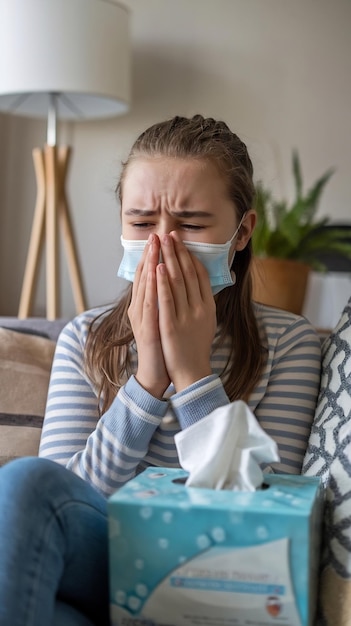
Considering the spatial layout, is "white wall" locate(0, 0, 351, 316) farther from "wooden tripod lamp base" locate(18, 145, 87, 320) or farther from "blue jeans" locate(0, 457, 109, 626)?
"blue jeans" locate(0, 457, 109, 626)

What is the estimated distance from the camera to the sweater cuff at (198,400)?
3.85 feet

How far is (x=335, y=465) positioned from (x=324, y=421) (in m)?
0.12

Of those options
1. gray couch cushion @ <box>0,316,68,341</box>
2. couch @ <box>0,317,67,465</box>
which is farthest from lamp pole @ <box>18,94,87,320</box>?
couch @ <box>0,317,67,465</box>

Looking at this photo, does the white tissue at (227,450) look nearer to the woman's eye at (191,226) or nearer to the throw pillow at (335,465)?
the throw pillow at (335,465)

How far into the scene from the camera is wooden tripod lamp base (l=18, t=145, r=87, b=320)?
2.71 metres

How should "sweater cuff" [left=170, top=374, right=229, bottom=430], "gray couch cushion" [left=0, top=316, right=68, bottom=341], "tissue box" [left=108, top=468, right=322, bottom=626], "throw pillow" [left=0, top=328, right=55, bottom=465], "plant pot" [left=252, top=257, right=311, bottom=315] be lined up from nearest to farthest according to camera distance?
"tissue box" [left=108, top=468, right=322, bottom=626] → "sweater cuff" [left=170, top=374, right=229, bottom=430] → "throw pillow" [left=0, top=328, right=55, bottom=465] → "gray couch cushion" [left=0, top=316, right=68, bottom=341] → "plant pot" [left=252, top=257, right=311, bottom=315]

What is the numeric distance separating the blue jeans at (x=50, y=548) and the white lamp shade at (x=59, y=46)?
2.01 meters

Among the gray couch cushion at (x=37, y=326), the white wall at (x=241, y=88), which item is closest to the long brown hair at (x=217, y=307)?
the gray couch cushion at (x=37, y=326)

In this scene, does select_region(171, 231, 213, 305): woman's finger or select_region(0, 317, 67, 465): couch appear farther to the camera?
select_region(0, 317, 67, 465): couch

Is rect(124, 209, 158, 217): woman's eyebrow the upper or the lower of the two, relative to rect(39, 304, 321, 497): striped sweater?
upper

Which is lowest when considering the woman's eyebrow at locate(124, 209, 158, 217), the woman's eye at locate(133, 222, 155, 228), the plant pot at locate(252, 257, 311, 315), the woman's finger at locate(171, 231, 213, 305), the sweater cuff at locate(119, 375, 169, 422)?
the sweater cuff at locate(119, 375, 169, 422)

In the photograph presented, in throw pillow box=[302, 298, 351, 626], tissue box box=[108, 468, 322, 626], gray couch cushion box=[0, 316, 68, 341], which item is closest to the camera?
tissue box box=[108, 468, 322, 626]

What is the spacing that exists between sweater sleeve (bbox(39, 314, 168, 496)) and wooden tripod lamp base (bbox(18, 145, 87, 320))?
4.55ft

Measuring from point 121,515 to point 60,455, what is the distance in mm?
412
